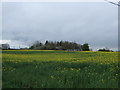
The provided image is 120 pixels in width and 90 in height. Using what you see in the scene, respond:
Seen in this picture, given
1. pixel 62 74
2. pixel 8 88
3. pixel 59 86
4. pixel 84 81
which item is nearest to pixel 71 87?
pixel 59 86

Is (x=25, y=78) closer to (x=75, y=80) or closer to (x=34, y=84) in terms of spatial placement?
(x=34, y=84)

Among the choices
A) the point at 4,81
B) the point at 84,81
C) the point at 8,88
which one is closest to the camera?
the point at 8,88

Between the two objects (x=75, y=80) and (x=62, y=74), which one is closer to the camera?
(x=75, y=80)

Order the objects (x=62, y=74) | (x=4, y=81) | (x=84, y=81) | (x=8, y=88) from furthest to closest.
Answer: (x=62, y=74)
(x=84, y=81)
(x=4, y=81)
(x=8, y=88)

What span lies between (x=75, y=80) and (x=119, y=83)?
6.35 ft

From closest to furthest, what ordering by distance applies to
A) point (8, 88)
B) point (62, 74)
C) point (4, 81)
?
1. point (8, 88)
2. point (4, 81)
3. point (62, 74)

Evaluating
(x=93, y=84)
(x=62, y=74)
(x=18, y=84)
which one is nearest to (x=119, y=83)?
(x=93, y=84)

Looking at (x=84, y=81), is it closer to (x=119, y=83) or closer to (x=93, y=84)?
(x=93, y=84)

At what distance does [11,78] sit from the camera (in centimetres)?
721

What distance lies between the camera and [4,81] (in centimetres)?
696

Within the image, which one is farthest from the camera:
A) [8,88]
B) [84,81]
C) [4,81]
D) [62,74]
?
[62,74]

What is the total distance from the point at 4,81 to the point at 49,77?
72.5 inches

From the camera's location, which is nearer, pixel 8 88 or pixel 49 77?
pixel 8 88

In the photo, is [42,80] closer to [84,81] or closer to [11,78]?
[11,78]
